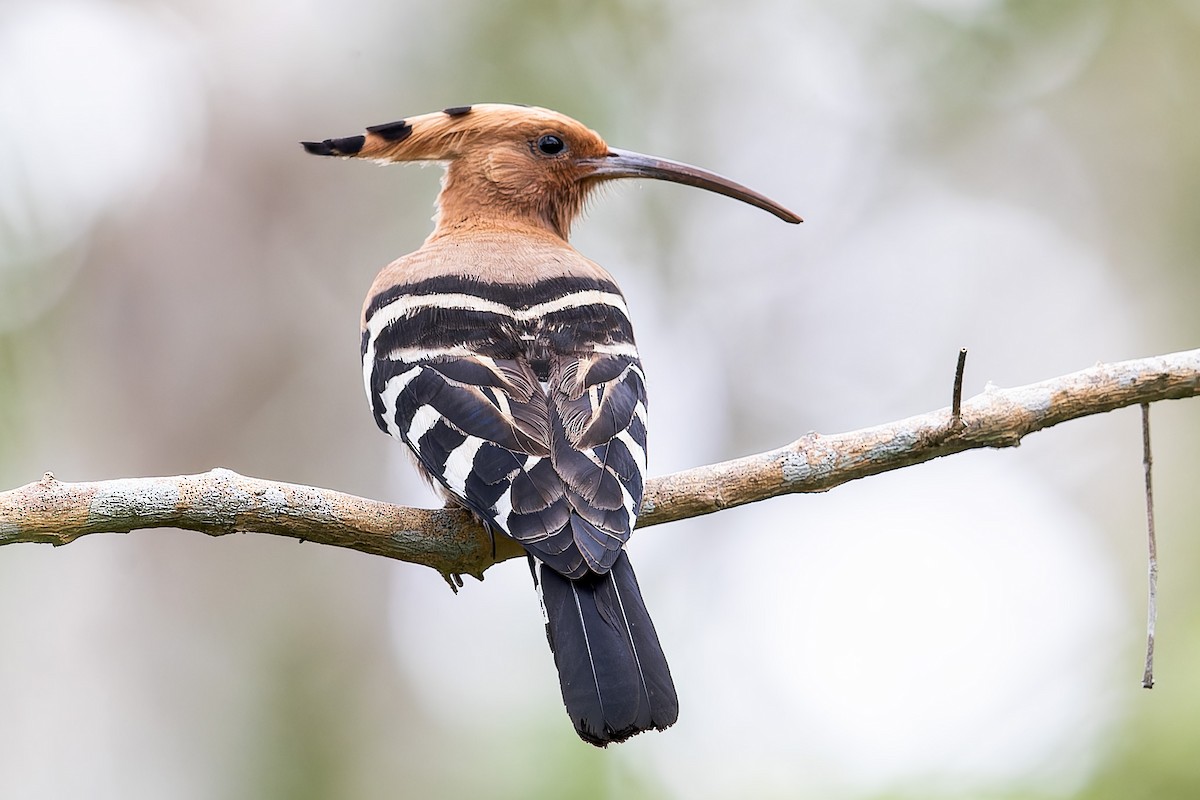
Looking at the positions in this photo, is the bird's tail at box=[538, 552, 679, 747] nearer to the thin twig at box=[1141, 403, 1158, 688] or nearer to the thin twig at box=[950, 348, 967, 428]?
the thin twig at box=[950, 348, 967, 428]

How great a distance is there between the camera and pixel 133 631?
4.61m

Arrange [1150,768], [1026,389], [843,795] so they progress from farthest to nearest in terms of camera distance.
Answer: [843,795]
[1150,768]
[1026,389]

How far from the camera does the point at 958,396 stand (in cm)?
208

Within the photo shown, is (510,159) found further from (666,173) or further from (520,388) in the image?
(520,388)

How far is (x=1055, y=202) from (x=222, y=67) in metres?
4.54

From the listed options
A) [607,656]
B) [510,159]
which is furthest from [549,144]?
[607,656]

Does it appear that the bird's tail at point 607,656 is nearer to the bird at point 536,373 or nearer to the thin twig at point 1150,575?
the bird at point 536,373

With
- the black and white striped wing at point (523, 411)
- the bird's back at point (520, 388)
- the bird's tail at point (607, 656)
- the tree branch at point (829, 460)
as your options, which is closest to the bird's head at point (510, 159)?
the bird's back at point (520, 388)

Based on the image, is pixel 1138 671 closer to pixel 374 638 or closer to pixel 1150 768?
pixel 1150 768

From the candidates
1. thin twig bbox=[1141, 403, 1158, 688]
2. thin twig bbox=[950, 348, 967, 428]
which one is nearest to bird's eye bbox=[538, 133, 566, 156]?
thin twig bbox=[950, 348, 967, 428]

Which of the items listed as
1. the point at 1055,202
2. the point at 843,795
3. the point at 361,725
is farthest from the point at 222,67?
the point at 1055,202

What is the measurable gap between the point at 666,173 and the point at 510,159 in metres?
0.39

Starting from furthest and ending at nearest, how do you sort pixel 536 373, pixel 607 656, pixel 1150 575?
1. pixel 536 373
2. pixel 1150 575
3. pixel 607 656

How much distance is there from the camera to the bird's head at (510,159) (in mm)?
3162
